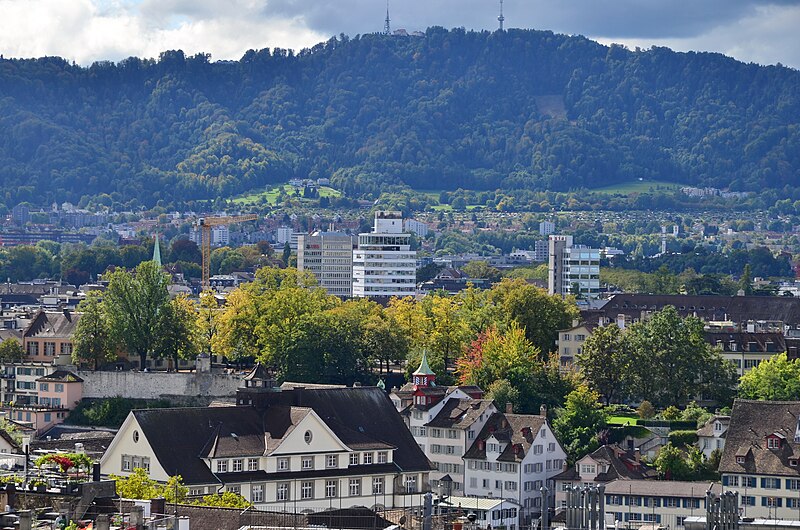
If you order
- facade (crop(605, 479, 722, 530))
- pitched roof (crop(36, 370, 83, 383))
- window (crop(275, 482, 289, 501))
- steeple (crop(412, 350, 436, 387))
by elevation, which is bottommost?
facade (crop(605, 479, 722, 530))

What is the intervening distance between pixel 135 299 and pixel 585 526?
74.4 metres

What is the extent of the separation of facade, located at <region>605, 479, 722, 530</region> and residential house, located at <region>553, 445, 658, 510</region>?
145 inches

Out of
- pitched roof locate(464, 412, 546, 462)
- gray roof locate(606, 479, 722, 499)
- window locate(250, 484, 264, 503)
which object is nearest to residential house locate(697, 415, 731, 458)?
pitched roof locate(464, 412, 546, 462)

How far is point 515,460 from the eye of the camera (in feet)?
292

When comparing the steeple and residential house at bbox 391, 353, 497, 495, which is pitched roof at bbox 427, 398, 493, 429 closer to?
residential house at bbox 391, 353, 497, 495

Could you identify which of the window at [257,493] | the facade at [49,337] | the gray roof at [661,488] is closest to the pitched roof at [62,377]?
the facade at [49,337]

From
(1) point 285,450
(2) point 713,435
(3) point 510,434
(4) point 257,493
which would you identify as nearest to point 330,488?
(1) point 285,450

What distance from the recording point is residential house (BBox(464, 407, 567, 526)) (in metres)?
89.0

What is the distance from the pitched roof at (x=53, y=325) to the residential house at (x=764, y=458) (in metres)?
46.6

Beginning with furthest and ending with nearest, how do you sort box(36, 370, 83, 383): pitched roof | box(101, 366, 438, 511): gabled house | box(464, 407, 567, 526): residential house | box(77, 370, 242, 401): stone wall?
1. box(36, 370, 83, 383): pitched roof
2. box(77, 370, 242, 401): stone wall
3. box(464, 407, 567, 526): residential house
4. box(101, 366, 438, 511): gabled house

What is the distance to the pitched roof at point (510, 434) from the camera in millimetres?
89562

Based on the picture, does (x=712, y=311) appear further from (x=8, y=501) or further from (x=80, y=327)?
(x=8, y=501)

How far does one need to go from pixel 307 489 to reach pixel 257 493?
1834 mm

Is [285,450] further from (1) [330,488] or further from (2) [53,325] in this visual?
(2) [53,325]
